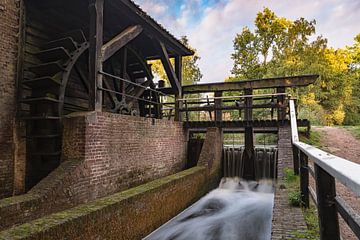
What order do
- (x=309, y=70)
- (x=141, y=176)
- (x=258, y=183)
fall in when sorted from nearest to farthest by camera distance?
(x=141, y=176) → (x=258, y=183) → (x=309, y=70)

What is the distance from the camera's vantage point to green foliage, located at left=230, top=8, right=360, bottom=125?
18.9 metres

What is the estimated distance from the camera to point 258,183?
350 inches

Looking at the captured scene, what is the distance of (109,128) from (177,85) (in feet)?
15.0

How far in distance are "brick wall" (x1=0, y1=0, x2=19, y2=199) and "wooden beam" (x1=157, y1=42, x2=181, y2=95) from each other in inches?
156

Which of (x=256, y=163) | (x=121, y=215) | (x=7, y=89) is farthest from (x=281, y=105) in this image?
(x=7, y=89)

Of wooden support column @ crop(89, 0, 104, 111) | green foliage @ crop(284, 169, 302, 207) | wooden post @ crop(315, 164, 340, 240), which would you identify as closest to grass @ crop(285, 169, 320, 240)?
green foliage @ crop(284, 169, 302, 207)

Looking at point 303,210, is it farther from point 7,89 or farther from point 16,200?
point 7,89

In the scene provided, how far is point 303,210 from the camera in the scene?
3.27 m

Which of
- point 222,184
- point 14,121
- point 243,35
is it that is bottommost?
point 222,184

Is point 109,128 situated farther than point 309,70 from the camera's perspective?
No

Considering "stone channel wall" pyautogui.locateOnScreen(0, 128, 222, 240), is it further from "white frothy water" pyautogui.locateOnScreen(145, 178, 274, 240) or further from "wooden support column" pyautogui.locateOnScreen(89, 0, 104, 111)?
"wooden support column" pyautogui.locateOnScreen(89, 0, 104, 111)

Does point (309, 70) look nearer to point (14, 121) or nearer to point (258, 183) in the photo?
point (258, 183)

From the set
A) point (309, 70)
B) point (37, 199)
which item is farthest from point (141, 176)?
point (309, 70)

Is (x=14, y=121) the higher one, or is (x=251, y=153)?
(x=14, y=121)
